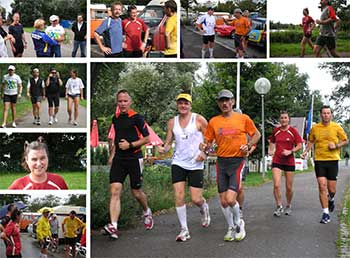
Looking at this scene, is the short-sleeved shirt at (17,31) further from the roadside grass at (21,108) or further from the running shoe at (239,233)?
the running shoe at (239,233)

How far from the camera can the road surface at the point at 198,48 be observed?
5.51 m

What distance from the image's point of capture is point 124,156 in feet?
17.8

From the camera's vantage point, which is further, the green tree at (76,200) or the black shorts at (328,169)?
the black shorts at (328,169)

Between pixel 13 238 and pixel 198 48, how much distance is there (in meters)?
2.35

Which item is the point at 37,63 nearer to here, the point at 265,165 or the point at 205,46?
the point at 205,46

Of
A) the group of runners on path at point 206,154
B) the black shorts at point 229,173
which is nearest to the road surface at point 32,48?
the group of runners on path at point 206,154

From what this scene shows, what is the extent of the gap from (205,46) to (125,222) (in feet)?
5.71

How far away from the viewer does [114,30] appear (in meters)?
5.49

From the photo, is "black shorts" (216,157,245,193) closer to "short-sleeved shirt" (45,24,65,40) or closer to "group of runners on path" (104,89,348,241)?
"group of runners on path" (104,89,348,241)

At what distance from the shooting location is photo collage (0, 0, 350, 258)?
5.37 meters

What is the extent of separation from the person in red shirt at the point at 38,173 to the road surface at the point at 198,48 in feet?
5.08

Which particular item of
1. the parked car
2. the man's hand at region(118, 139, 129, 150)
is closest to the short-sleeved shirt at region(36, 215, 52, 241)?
the man's hand at region(118, 139, 129, 150)

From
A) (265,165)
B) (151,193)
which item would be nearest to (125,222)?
(151,193)

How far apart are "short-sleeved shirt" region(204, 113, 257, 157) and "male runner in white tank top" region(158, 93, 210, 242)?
14 centimetres
